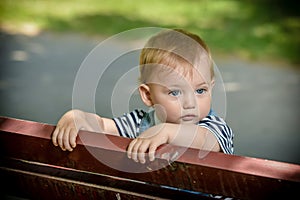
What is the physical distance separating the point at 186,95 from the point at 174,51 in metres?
0.14

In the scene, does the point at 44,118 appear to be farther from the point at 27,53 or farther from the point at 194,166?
the point at 194,166

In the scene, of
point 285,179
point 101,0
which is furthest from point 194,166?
point 101,0

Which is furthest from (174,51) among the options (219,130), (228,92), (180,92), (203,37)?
(203,37)

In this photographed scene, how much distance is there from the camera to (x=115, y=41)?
5.53m

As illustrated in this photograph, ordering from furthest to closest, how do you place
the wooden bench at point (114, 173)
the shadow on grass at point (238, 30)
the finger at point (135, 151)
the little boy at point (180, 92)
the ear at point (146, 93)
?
the shadow on grass at point (238, 30) → the ear at point (146, 93) → the little boy at point (180, 92) → the finger at point (135, 151) → the wooden bench at point (114, 173)

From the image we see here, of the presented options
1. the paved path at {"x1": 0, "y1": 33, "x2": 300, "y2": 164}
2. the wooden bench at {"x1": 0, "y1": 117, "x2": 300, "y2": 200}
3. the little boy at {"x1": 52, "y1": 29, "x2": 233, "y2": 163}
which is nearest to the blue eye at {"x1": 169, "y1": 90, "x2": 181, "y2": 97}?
the little boy at {"x1": 52, "y1": 29, "x2": 233, "y2": 163}

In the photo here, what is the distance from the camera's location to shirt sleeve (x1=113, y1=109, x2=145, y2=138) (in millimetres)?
1951

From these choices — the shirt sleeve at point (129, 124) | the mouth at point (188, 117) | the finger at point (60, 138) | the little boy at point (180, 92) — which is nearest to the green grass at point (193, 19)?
the shirt sleeve at point (129, 124)

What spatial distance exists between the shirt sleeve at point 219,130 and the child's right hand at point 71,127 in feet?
1.00

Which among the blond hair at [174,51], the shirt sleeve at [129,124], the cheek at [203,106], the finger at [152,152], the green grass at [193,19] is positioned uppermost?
the blond hair at [174,51]

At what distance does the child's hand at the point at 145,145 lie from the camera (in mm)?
1307

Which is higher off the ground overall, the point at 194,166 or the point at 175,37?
the point at 175,37

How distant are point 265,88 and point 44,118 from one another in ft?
5.28

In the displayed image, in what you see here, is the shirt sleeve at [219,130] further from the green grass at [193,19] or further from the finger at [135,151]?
the green grass at [193,19]
